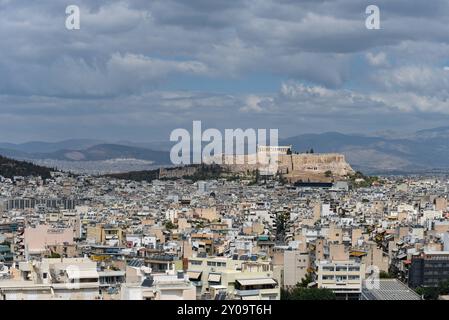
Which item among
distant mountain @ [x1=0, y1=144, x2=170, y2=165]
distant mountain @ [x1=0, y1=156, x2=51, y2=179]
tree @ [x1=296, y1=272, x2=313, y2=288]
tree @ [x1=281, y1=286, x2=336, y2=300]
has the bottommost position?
tree @ [x1=281, y1=286, x2=336, y2=300]

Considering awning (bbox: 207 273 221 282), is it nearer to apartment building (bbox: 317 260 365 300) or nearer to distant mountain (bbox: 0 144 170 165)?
apartment building (bbox: 317 260 365 300)

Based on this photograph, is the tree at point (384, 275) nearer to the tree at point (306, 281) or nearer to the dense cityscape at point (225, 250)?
the dense cityscape at point (225, 250)

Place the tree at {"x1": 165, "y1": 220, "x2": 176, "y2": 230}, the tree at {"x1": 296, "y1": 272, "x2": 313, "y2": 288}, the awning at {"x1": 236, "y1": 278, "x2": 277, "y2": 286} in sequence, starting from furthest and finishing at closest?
the tree at {"x1": 165, "y1": 220, "x2": 176, "y2": 230} < the tree at {"x1": 296, "y1": 272, "x2": 313, "y2": 288} < the awning at {"x1": 236, "y1": 278, "x2": 277, "y2": 286}

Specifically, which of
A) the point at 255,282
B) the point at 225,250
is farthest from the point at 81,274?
the point at 225,250

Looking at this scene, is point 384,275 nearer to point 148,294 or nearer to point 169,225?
point 148,294

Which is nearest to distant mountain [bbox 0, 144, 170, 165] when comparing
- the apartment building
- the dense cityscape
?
the dense cityscape

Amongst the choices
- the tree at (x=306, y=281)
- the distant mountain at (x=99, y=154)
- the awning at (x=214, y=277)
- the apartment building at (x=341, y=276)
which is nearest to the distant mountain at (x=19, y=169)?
the distant mountain at (x=99, y=154)

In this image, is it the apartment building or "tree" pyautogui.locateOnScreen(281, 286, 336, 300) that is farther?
the apartment building
